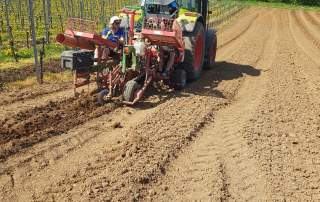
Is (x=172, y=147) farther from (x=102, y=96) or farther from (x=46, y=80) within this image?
(x=46, y=80)

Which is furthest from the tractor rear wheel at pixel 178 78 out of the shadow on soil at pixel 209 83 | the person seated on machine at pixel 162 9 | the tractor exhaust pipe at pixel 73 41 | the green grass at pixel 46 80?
the green grass at pixel 46 80

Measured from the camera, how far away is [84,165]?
500 centimetres

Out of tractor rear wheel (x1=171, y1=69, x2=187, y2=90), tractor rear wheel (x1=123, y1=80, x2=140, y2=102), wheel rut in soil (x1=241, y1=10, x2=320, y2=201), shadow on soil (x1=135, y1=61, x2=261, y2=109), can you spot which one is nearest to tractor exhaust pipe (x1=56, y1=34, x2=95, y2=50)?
tractor rear wheel (x1=123, y1=80, x2=140, y2=102)

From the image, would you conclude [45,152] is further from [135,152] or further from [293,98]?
[293,98]

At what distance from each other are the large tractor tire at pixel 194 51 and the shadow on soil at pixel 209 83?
0.27 metres

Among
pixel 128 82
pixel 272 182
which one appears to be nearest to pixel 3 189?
pixel 272 182

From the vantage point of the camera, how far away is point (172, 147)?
18.3 ft

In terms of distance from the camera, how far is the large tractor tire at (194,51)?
28.9 feet

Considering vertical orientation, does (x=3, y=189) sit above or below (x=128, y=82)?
below

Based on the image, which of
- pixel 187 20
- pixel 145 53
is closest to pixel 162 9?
pixel 187 20

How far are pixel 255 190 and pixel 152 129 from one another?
6.46 ft

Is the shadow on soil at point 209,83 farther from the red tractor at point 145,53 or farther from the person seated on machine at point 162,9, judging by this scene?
the person seated on machine at point 162,9

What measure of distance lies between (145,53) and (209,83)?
2.21 metres

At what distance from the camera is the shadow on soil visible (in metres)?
7.98
